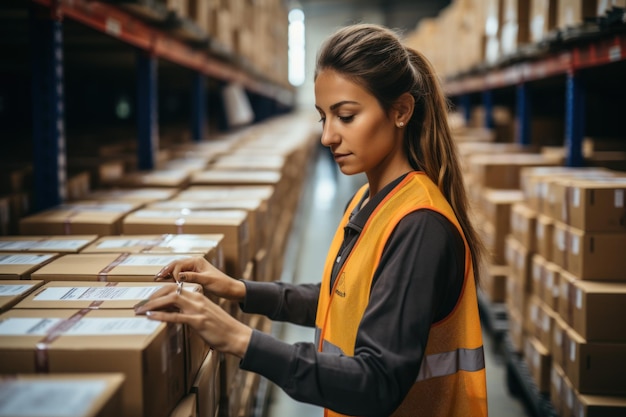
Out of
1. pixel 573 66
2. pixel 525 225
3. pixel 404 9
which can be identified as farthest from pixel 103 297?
pixel 404 9

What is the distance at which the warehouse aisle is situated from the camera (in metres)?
3.61

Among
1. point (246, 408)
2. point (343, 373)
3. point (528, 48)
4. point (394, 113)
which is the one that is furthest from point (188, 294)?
point (528, 48)

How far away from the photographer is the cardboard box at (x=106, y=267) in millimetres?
1741

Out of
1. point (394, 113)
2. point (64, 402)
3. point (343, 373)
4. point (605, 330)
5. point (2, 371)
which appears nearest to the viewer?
point (64, 402)

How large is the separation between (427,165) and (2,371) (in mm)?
1101

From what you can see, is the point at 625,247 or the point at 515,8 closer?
the point at 625,247

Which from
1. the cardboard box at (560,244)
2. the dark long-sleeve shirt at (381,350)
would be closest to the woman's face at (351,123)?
the dark long-sleeve shirt at (381,350)

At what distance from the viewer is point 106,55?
204 inches

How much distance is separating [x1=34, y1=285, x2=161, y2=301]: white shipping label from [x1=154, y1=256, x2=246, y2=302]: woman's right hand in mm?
77

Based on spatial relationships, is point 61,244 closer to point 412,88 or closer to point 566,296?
point 412,88

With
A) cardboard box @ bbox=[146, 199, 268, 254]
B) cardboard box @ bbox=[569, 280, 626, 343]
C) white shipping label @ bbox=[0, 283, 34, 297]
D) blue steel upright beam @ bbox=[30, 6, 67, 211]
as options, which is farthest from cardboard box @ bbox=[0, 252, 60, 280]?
cardboard box @ bbox=[569, 280, 626, 343]

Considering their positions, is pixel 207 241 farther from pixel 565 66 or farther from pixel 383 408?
pixel 565 66

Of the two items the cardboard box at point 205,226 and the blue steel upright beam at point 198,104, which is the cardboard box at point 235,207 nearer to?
the cardboard box at point 205,226

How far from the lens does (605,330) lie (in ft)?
8.50
